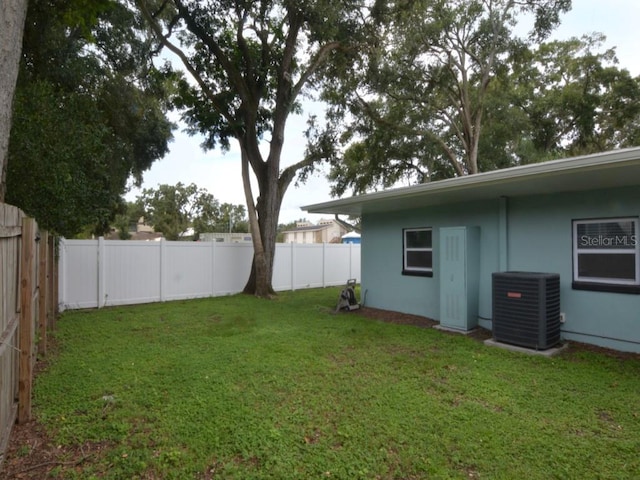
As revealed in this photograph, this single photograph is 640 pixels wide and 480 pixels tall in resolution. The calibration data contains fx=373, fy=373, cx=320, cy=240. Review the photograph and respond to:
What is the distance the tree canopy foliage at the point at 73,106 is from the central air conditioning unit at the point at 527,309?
6.68 metres

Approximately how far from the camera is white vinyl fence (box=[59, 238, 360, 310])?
857 cm

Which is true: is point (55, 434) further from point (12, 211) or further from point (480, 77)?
point (480, 77)

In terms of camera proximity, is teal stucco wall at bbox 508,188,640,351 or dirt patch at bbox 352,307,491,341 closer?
teal stucco wall at bbox 508,188,640,351

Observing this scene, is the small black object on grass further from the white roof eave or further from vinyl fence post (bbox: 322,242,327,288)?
vinyl fence post (bbox: 322,242,327,288)

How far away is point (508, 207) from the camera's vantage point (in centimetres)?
636

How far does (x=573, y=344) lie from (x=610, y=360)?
73 cm

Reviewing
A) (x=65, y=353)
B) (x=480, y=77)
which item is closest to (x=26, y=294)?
(x=65, y=353)

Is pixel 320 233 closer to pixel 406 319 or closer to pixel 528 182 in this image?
pixel 406 319

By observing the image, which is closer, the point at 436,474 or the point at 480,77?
the point at 436,474

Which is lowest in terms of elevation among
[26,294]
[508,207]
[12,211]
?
[26,294]

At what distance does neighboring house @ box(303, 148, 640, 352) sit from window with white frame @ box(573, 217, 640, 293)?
0.01 metres

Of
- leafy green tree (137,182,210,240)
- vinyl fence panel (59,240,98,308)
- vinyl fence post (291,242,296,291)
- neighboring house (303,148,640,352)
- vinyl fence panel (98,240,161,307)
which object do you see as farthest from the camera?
leafy green tree (137,182,210,240)

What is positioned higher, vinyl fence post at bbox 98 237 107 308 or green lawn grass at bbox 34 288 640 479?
vinyl fence post at bbox 98 237 107 308

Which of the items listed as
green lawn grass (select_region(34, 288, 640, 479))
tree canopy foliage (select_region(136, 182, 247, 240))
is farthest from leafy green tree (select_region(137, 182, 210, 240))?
green lawn grass (select_region(34, 288, 640, 479))
